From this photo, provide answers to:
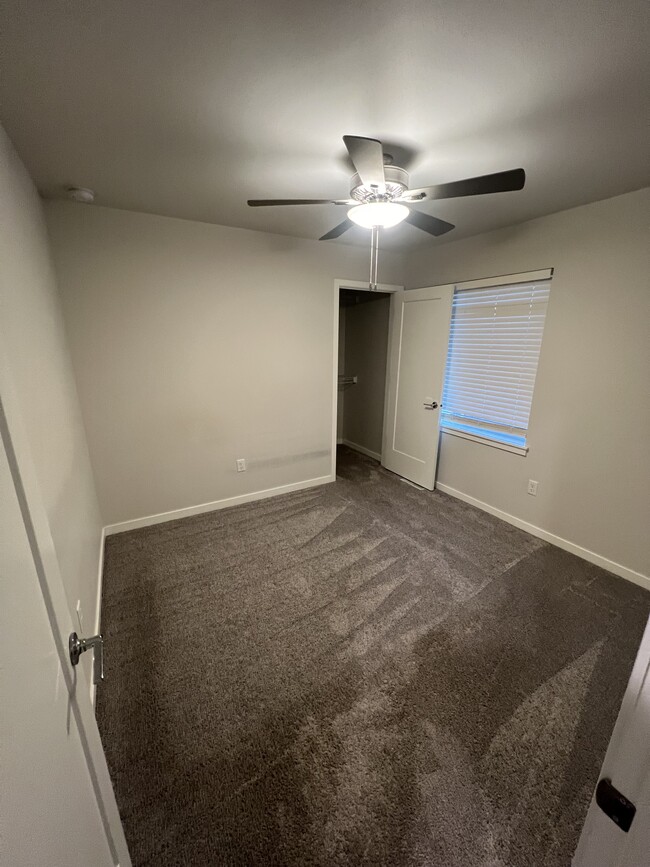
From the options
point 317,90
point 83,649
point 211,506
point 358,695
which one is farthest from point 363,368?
Answer: point 83,649

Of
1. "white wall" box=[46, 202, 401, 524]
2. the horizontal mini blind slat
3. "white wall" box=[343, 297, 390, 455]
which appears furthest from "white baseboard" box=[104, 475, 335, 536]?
the horizontal mini blind slat

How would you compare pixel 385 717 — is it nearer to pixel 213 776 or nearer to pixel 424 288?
pixel 213 776

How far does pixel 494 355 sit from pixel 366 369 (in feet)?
6.13

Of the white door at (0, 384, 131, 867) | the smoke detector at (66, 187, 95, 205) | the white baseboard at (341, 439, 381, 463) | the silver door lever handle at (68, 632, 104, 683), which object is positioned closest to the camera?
the white door at (0, 384, 131, 867)

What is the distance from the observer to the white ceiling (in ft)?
3.13

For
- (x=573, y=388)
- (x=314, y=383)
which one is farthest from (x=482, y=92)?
(x=314, y=383)

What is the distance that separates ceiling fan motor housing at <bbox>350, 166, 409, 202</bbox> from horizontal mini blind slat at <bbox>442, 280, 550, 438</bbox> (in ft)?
5.00

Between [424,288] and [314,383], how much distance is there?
141cm

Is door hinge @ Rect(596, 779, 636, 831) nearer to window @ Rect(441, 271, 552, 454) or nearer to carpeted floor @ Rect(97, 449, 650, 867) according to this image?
carpeted floor @ Rect(97, 449, 650, 867)

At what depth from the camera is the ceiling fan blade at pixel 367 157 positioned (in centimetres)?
119

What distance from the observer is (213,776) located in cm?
124

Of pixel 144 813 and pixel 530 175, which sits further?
pixel 530 175

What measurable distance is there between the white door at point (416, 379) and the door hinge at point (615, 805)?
A: 293cm

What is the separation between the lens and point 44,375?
5.09 ft
